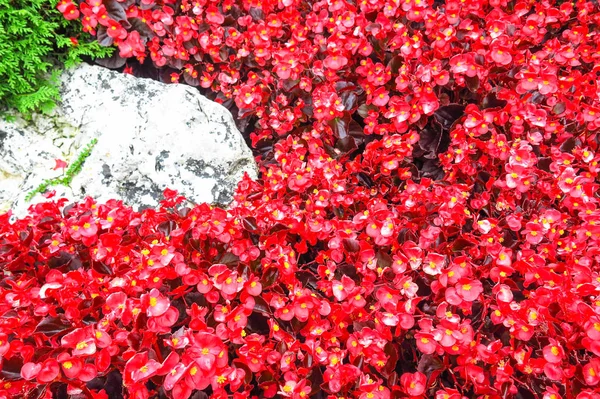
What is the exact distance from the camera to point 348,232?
180cm

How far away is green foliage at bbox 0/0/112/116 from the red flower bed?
14 centimetres

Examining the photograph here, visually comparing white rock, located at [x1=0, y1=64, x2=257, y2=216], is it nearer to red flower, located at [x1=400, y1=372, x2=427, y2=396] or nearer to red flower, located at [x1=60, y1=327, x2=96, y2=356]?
red flower, located at [x1=60, y1=327, x2=96, y2=356]

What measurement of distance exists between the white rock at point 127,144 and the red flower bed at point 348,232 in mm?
213

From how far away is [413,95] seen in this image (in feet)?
7.32

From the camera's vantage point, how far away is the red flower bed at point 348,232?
140 centimetres

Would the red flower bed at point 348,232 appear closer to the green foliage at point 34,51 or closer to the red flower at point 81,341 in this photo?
the red flower at point 81,341

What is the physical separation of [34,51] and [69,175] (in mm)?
645

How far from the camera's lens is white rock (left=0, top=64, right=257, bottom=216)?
7.46ft

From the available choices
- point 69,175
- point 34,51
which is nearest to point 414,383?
point 69,175

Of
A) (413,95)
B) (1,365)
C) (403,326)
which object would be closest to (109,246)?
(1,365)

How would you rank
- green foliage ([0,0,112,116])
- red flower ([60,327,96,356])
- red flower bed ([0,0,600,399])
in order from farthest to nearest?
green foliage ([0,0,112,116])
red flower bed ([0,0,600,399])
red flower ([60,327,96,356])

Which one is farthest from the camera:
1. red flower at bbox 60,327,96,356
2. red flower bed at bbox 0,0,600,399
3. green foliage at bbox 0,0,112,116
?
green foliage at bbox 0,0,112,116

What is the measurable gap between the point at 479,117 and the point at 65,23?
2.17m

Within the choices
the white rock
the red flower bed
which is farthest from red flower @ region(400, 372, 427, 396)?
the white rock
